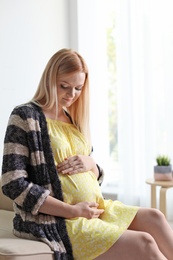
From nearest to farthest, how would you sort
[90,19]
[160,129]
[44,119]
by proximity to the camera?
[44,119], [160,129], [90,19]

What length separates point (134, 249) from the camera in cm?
166

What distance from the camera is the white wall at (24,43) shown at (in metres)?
3.06

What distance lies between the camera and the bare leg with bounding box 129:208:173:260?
1.81 metres

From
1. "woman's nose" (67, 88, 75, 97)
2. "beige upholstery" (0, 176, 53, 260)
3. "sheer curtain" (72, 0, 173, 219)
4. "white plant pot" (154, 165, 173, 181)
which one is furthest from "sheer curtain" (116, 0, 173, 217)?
"beige upholstery" (0, 176, 53, 260)

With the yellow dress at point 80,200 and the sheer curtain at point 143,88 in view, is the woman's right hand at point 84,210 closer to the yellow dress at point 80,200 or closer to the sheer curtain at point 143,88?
the yellow dress at point 80,200

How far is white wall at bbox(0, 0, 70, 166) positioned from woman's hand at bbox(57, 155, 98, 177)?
46.7 inches

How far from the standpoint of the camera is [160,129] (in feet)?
11.2

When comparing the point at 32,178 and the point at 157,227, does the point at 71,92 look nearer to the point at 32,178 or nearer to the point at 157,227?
the point at 32,178

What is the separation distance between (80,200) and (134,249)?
0.30m

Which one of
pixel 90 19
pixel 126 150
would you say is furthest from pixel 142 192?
pixel 90 19

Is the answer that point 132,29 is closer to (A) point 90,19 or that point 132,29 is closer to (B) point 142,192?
(A) point 90,19

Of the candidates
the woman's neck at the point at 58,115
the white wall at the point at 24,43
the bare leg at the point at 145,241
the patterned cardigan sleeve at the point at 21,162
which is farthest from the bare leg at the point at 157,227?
the white wall at the point at 24,43

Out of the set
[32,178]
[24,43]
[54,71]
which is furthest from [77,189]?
[24,43]

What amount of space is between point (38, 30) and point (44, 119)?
1.63 meters
